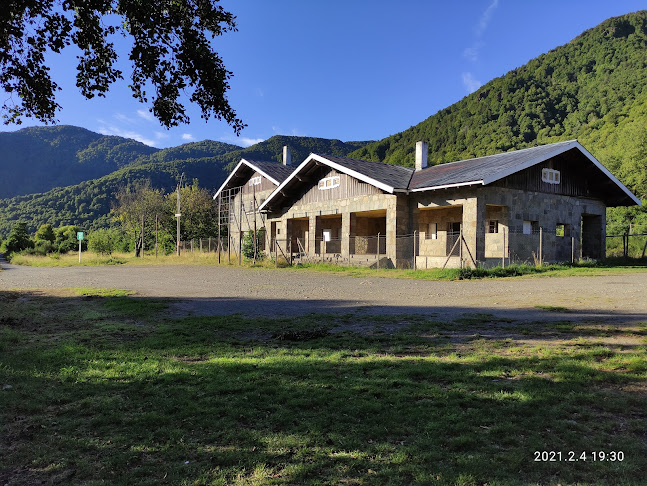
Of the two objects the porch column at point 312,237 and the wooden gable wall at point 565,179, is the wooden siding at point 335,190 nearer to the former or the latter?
the porch column at point 312,237

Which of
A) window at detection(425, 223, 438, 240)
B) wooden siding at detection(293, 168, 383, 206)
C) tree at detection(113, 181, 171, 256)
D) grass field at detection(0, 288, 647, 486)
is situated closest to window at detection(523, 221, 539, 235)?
window at detection(425, 223, 438, 240)

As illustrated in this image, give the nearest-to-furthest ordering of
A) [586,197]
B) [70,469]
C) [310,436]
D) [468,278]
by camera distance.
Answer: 1. [70,469]
2. [310,436]
3. [468,278]
4. [586,197]

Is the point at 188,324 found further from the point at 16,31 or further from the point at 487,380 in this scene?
the point at 16,31

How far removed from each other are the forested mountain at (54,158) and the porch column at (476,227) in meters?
102

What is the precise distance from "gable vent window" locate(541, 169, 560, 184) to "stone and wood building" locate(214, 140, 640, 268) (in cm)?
5

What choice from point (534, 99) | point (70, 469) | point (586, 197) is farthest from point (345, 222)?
point (534, 99)

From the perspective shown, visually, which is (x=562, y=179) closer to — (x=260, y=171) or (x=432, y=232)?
(x=432, y=232)

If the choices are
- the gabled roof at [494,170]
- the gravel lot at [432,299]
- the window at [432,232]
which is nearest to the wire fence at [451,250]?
the window at [432,232]

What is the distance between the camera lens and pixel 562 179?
922 inches

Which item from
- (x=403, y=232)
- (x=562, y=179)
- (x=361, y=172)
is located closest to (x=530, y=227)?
(x=562, y=179)

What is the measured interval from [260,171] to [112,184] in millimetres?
52162

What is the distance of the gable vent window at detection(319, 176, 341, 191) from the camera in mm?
27094

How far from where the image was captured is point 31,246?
54719mm

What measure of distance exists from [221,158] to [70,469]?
313 ft
